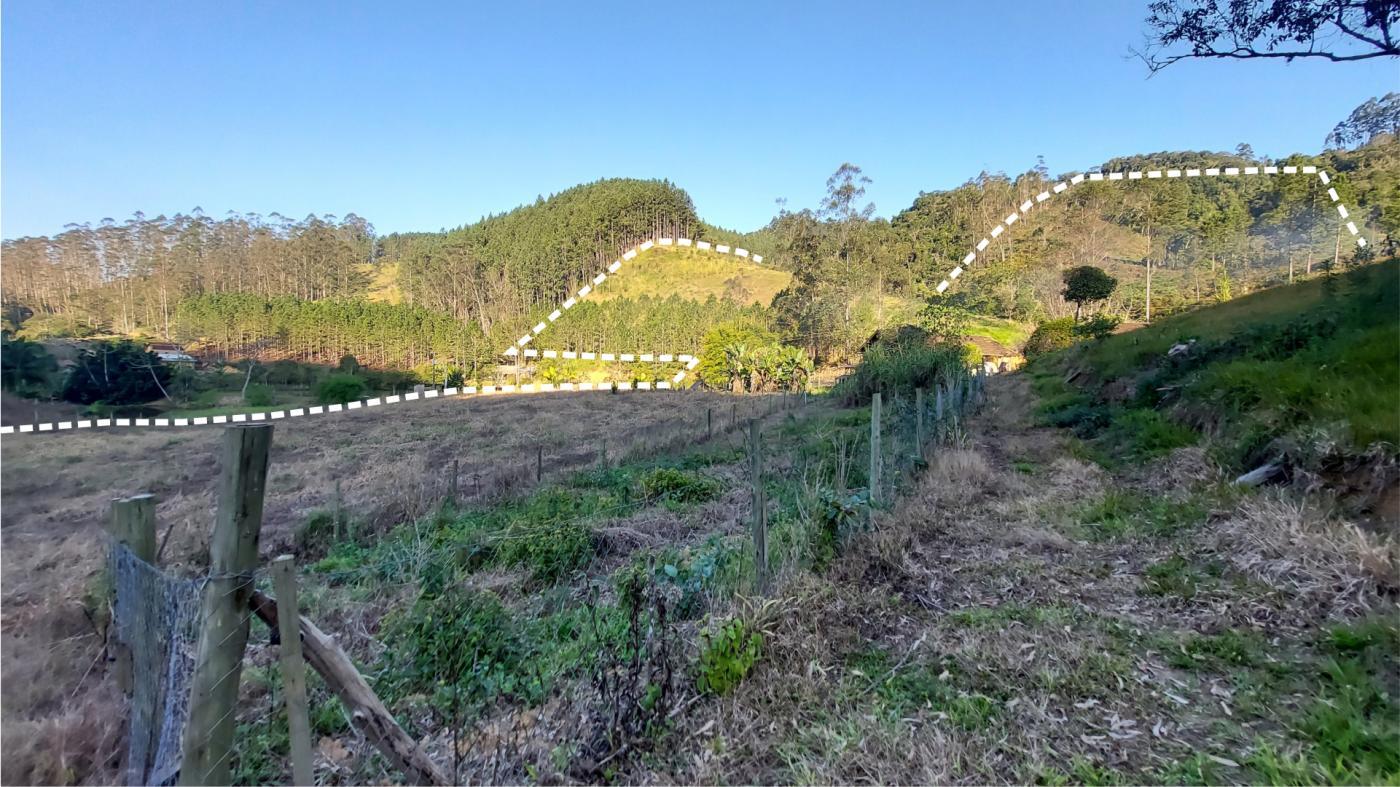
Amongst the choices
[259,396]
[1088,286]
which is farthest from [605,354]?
[1088,286]

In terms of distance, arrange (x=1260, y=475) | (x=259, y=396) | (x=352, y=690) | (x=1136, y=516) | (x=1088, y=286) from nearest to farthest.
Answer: (x=352, y=690) < (x=1260, y=475) < (x=1136, y=516) < (x=259, y=396) < (x=1088, y=286)

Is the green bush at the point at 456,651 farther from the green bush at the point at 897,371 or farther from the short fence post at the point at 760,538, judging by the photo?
the green bush at the point at 897,371

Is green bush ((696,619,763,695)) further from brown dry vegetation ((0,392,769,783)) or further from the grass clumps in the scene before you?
the grass clumps

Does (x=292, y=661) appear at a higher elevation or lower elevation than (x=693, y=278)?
lower

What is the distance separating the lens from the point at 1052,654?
2842mm

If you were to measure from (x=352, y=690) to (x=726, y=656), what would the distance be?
62.7 inches

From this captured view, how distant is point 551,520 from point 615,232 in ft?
192

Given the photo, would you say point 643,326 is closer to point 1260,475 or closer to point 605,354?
point 605,354

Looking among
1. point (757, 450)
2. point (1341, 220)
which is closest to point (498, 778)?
point (757, 450)

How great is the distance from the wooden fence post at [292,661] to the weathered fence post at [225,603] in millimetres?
93

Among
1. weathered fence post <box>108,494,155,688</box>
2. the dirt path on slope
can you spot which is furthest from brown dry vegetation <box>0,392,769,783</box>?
the dirt path on slope

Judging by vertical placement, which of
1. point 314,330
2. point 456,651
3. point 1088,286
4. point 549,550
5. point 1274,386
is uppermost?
point 1088,286

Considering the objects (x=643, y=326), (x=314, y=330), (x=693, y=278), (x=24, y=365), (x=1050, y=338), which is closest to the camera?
(x=24, y=365)

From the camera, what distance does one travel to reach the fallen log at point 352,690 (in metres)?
1.49
